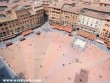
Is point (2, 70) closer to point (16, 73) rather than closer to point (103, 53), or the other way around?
point (16, 73)

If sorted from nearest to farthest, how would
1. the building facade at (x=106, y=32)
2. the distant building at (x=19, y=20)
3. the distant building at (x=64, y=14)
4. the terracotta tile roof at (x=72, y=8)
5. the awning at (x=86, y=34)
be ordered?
the building facade at (x=106, y=32)
the distant building at (x=19, y=20)
the awning at (x=86, y=34)
the terracotta tile roof at (x=72, y=8)
the distant building at (x=64, y=14)

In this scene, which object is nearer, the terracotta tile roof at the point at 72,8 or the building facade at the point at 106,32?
the building facade at the point at 106,32

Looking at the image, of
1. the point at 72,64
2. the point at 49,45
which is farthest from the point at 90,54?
the point at 49,45

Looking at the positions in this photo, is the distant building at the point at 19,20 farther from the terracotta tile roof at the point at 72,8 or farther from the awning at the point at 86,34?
the awning at the point at 86,34

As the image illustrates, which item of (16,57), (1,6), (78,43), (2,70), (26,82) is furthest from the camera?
(1,6)

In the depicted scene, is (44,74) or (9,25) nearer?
(44,74)

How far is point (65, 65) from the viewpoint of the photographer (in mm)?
81375

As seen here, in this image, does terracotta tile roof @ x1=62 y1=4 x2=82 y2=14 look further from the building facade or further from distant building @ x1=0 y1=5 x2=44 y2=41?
the building facade

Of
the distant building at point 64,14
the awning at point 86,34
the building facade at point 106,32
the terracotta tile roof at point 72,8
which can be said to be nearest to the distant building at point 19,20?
the distant building at point 64,14

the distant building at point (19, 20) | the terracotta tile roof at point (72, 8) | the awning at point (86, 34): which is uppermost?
the terracotta tile roof at point (72, 8)

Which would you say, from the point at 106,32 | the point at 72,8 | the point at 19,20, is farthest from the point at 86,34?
the point at 19,20

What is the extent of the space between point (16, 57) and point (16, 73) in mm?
11944

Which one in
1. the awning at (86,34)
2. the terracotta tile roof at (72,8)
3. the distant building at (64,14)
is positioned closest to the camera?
the awning at (86,34)

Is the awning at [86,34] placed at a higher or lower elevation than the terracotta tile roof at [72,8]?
lower
